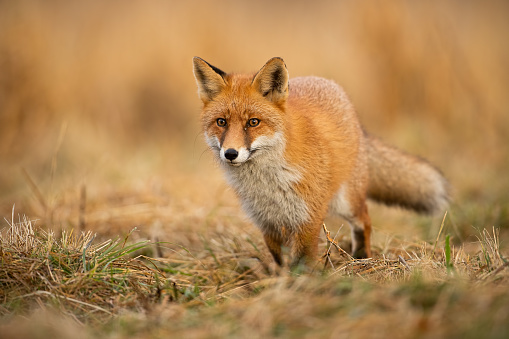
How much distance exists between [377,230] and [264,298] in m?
2.74

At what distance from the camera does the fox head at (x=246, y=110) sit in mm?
3254

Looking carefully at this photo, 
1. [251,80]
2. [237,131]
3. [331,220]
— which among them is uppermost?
[251,80]

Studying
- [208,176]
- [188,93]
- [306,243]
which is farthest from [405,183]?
[188,93]

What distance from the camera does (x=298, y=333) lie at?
1.96 m

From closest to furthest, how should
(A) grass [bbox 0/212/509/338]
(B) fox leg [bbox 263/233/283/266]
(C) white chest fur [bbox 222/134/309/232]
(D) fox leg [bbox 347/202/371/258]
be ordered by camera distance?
(A) grass [bbox 0/212/509/338], (C) white chest fur [bbox 222/134/309/232], (B) fox leg [bbox 263/233/283/266], (D) fox leg [bbox 347/202/371/258]

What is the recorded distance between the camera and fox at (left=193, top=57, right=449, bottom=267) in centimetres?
334

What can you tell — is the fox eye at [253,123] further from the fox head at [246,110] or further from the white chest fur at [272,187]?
the white chest fur at [272,187]

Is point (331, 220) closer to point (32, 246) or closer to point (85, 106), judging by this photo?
point (32, 246)

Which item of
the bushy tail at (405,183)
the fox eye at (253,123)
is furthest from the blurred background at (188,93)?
the fox eye at (253,123)

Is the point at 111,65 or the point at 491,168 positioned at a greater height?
the point at 111,65

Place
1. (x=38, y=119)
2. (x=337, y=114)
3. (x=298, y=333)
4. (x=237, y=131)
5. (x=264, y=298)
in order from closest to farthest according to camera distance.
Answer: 1. (x=298, y=333)
2. (x=264, y=298)
3. (x=237, y=131)
4. (x=337, y=114)
5. (x=38, y=119)

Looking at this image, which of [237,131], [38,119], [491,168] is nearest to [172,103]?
[38,119]

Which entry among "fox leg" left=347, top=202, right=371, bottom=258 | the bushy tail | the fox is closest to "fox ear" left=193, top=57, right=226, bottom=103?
the fox

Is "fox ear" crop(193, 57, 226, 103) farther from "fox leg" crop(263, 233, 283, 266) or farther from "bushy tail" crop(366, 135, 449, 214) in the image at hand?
"bushy tail" crop(366, 135, 449, 214)
